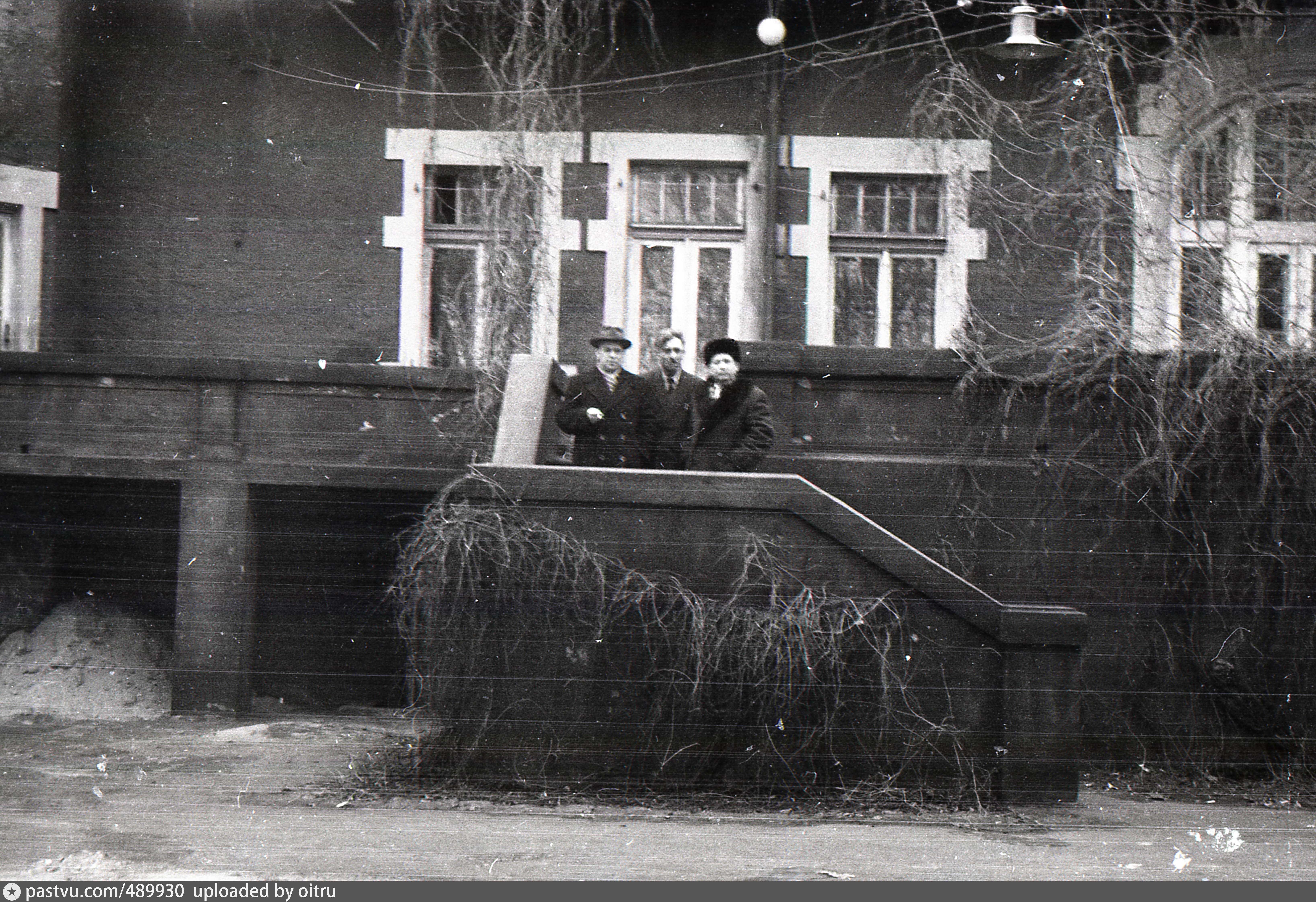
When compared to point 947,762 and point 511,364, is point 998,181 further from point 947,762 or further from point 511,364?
point 947,762

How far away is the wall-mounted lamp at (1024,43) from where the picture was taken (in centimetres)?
917

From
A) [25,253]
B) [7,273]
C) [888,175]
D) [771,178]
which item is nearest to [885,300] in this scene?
[888,175]

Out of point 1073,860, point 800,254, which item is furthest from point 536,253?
point 1073,860

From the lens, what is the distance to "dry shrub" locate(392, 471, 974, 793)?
743 cm

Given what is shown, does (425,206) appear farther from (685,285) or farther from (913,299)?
(913,299)

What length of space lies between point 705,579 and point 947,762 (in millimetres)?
1831

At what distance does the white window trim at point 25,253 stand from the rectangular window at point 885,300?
22.0 ft

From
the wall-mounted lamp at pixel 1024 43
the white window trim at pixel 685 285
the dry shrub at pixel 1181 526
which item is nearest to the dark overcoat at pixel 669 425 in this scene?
the dry shrub at pixel 1181 526

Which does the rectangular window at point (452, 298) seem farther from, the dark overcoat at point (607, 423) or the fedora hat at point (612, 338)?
the dark overcoat at point (607, 423)

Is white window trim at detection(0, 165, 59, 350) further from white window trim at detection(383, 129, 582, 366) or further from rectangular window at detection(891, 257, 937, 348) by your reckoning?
rectangular window at detection(891, 257, 937, 348)

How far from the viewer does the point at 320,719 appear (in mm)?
9797

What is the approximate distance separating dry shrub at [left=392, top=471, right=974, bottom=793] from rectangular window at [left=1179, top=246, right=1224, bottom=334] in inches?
131

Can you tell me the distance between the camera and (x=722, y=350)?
26.9 feet

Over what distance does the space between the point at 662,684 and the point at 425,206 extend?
17.2 feet
